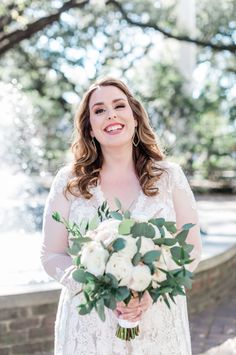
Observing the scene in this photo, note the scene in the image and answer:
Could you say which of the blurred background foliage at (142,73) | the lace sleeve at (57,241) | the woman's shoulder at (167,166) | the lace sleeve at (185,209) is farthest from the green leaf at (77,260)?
the blurred background foliage at (142,73)

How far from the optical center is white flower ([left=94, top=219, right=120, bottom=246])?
184 centimetres

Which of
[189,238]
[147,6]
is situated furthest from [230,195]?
[189,238]

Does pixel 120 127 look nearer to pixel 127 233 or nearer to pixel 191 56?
pixel 127 233

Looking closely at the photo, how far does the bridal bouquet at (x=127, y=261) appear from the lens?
179cm

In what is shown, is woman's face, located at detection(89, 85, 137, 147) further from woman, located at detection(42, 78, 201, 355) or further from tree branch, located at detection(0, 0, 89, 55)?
tree branch, located at detection(0, 0, 89, 55)

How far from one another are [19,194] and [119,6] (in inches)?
248

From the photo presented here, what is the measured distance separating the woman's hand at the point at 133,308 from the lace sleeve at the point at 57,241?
259 millimetres

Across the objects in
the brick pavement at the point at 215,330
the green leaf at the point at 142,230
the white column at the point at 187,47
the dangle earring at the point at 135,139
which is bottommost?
the brick pavement at the point at 215,330

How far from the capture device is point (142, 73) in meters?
18.7

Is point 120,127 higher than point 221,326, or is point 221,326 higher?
point 120,127

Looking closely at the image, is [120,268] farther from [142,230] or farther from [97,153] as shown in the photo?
[97,153]

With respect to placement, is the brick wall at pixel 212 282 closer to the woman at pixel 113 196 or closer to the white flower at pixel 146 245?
the woman at pixel 113 196

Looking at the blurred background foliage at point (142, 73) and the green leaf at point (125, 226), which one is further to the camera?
the blurred background foliage at point (142, 73)

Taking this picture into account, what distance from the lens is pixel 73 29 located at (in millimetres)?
16172
